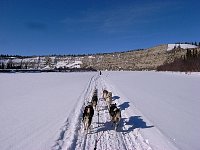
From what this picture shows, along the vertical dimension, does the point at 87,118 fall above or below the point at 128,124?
above

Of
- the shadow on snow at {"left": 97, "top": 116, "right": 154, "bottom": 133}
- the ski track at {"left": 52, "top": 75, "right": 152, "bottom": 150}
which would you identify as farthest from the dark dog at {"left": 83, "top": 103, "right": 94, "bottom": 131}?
the shadow on snow at {"left": 97, "top": 116, "right": 154, "bottom": 133}

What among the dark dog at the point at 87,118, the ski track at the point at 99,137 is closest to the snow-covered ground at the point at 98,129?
the ski track at the point at 99,137

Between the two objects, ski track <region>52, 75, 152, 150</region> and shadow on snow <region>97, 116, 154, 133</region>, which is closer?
ski track <region>52, 75, 152, 150</region>

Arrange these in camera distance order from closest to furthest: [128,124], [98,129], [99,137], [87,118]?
[99,137] < [87,118] < [98,129] < [128,124]

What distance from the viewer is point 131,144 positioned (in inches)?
336

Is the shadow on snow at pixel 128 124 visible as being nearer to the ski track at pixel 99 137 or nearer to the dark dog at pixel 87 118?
the ski track at pixel 99 137

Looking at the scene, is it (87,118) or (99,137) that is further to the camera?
(87,118)

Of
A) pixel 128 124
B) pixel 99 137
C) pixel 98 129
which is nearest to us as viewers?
pixel 99 137

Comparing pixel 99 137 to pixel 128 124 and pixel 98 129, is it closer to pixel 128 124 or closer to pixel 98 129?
pixel 98 129

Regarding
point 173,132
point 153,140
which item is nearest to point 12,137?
point 153,140

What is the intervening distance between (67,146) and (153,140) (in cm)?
268

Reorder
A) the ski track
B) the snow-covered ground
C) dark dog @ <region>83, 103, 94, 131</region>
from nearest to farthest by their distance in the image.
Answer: the ski track, the snow-covered ground, dark dog @ <region>83, 103, 94, 131</region>

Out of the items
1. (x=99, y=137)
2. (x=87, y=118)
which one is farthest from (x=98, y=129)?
(x=99, y=137)

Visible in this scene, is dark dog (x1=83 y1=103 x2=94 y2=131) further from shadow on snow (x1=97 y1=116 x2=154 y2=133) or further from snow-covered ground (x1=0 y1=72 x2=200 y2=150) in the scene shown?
shadow on snow (x1=97 y1=116 x2=154 y2=133)
